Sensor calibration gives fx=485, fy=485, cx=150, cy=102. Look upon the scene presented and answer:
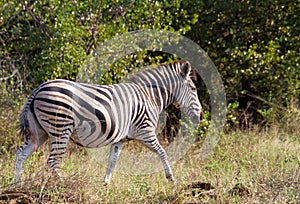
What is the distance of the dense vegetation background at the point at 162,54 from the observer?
9.80 m

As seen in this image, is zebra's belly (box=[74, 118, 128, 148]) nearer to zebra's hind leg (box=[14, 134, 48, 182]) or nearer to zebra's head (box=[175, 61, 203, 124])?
zebra's hind leg (box=[14, 134, 48, 182])

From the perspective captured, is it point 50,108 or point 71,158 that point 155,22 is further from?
point 50,108

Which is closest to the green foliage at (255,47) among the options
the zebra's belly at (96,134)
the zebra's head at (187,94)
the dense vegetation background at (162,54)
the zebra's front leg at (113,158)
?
the dense vegetation background at (162,54)

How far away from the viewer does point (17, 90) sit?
970 centimetres

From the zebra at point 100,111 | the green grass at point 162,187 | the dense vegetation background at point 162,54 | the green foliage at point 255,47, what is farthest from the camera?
the green foliage at point 255,47

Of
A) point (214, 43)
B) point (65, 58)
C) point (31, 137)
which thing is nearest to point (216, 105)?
point (214, 43)

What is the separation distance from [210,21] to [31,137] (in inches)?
288

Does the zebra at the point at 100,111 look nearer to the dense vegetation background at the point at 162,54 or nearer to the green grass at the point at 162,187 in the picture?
the green grass at the point at 162,187

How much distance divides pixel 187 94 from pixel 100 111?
214 cm

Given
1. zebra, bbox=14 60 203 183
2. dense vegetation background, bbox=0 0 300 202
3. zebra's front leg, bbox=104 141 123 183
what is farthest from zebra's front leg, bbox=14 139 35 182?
dense vegetation background, bbox=0 0 300 202

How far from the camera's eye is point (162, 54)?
38.3ft

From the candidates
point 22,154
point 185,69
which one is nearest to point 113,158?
point 22,154

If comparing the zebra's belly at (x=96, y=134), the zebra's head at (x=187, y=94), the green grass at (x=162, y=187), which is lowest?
the green grass at (x=162, y=187)

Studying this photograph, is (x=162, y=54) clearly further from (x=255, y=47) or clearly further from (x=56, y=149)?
(x=56, y=149)
